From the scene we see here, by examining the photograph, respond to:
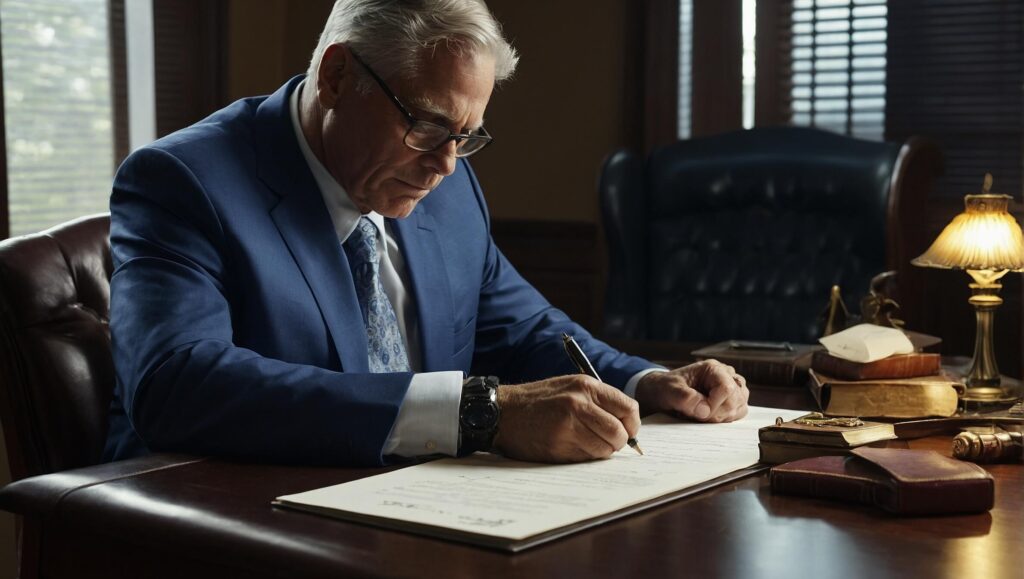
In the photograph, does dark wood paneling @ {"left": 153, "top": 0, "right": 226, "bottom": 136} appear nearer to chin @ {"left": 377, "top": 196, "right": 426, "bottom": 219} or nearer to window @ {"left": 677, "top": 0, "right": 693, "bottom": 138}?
window @ {"left": 677, "top": 0, "right": 693, "bottom": 138}

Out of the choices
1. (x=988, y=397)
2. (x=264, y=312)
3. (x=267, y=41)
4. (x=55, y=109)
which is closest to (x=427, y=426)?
(x=264, y=312)

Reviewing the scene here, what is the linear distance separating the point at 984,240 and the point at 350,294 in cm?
114

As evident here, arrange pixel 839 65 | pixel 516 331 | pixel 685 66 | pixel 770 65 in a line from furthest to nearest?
pixel 685 66 → pixel 770 65 → pixel 839 65 → pixel 516 331

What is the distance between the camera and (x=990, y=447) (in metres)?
1.47

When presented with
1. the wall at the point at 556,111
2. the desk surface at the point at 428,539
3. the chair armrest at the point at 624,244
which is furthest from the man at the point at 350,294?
the wall at the point at 556,111

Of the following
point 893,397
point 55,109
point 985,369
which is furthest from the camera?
point 55,109

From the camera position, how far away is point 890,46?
15.0 feet

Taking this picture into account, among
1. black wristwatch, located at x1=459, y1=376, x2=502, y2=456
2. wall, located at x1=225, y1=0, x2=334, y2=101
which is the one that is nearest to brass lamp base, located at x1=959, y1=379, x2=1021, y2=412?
black wristwatch, located at x1=459, y1=376, x2=502, y2=456

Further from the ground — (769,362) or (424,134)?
(424,134)

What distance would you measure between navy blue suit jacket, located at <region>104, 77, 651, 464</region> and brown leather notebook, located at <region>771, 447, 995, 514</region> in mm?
518

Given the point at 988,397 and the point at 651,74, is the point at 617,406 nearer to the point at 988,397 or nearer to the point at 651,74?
the point at 988,397

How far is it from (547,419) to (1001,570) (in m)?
0.58

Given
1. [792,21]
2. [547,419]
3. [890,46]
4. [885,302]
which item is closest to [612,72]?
[792,21]

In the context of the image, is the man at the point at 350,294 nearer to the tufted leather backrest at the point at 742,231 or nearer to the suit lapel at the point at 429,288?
the suit lapel at the point at 429,288
